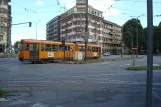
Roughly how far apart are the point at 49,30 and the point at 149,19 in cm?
16151

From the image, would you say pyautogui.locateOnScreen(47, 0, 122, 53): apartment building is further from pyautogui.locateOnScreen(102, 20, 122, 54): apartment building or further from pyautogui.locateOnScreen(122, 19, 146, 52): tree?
pyautogui.locateOnScreen(122, 19, 146, 52): tree

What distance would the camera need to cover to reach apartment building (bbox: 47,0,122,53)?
10656 cm

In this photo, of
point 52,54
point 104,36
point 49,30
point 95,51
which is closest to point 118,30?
point 104,36

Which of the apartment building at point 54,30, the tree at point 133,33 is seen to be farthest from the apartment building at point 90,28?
the tree at point 133,33

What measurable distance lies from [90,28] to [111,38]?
32271mm

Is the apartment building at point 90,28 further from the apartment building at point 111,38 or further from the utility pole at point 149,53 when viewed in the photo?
the utility pole at point 149,53

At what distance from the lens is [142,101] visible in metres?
8.87

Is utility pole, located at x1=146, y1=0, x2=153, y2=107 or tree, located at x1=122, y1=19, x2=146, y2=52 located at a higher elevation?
tree, located at x1=122, y1=19, x2=146, y2=52

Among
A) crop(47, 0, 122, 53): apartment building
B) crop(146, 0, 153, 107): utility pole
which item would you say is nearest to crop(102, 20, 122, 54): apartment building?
crop(47, 0, 122, 53): apartment building

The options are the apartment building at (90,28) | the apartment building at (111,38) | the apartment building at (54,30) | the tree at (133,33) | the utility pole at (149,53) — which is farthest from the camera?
the apartment building at (54,30)

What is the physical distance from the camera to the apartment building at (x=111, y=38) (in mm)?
130875

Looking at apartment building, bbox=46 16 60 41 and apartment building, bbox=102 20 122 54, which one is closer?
apartment building, bbox=102 20 122 54

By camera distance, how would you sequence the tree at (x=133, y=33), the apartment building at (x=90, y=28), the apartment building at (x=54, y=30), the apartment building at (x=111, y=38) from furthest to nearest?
1. the apartment building at (x=54, y=30)
2. the apartment building at (x=111, y=38)
3. the apartment building at (x=90, y=28)
4. the tree at (x=133, y=33)

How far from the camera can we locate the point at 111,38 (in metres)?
140
